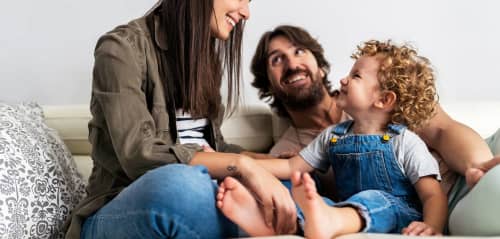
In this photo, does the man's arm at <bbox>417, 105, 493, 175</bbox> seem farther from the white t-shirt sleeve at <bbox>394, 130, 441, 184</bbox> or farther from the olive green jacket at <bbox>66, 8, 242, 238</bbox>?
the olive green jacket at <bbox>66, 8, 242, 238</bbox>

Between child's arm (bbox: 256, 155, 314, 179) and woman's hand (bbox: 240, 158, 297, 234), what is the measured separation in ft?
1.03

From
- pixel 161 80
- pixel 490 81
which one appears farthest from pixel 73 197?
pixel 490 81

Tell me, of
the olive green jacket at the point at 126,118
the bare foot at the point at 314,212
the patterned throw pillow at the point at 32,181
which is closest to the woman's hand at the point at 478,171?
the bare foot at the point at 314,212

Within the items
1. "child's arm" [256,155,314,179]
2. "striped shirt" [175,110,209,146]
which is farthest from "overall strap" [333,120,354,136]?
"striped shirt" [175,110,209,146]

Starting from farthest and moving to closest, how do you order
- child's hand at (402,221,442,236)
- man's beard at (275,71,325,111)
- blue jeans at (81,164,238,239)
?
1. man's beard at (275,71,325,111)
2. child's hand at (402,221,442,236)
3. blue jeans at (81,164,238,239)

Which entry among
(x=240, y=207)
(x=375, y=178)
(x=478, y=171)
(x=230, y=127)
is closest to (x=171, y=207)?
(x=240, y=207)

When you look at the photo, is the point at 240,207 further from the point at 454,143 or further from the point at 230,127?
the point at 230,127

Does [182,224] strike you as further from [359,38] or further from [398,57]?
[359,38]

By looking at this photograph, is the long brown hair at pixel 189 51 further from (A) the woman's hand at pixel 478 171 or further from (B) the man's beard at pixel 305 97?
(A) the woman's hand at pixel 478 171

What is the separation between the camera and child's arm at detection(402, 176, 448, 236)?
4.01ft

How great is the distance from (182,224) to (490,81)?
4.71 feet

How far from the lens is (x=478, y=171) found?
129 centimetres

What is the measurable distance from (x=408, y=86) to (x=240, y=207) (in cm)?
59

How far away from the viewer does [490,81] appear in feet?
6.87
